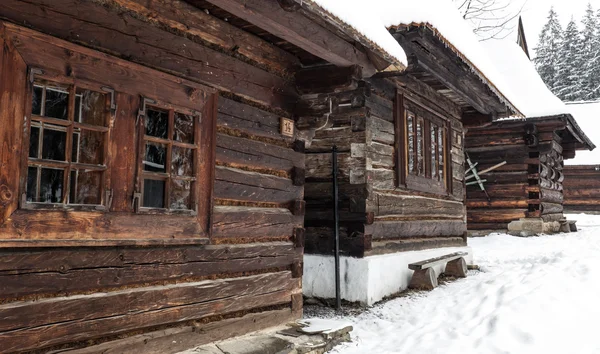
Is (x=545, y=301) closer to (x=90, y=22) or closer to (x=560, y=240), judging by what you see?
(x=90, y=22)

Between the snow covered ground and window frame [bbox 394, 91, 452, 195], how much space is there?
1621mm

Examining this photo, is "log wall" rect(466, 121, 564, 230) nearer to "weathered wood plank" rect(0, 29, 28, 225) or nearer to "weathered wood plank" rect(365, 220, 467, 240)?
"weathered wood plank" rect(365, 220, 467, 240)

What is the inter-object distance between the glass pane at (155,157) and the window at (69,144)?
21.9 inches

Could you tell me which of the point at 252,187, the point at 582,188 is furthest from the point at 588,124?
the point at 252,187

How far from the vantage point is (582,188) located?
74.6ft

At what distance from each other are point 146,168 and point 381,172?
12.8ft

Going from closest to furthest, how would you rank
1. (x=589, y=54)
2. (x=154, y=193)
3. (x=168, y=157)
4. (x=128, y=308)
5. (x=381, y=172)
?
(x=128, y=308)
(x=168, y=157)
(x=154, y=193)
(x=381, y=172)
(x=589, y=54)

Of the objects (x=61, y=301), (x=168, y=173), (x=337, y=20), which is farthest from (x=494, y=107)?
(x=61, y=301)

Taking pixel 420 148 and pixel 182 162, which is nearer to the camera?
pixel 182 162

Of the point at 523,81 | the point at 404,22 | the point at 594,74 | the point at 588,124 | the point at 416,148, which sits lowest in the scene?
the point at 416,148

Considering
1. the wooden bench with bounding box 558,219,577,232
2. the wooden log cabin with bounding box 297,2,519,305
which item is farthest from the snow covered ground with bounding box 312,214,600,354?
the wooden bench with bounding box 558,219,577,232

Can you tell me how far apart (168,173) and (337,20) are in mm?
1714

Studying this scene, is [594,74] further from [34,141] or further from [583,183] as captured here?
[34,141]

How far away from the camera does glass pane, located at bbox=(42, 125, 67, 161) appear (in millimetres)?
3234
